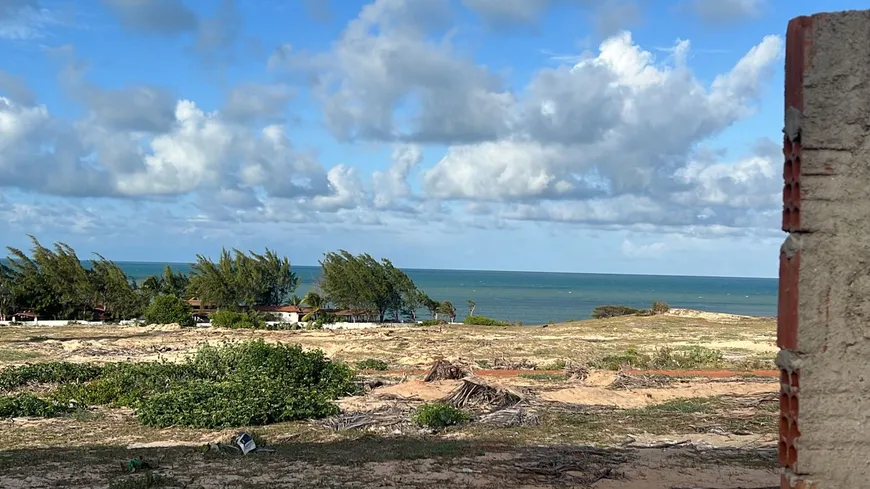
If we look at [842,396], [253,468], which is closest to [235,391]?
[253,468]

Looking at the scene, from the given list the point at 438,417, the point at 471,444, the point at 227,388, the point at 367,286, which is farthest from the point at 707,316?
the point at 471,444

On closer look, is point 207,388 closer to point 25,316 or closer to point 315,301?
point 25,316

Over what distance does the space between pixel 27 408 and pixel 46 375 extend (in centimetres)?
430

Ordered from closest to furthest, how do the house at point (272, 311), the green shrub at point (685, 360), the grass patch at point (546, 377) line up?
the grass patch at point (546, 377) → the green shrub at point (685, 360) → the house at point (272, 311)

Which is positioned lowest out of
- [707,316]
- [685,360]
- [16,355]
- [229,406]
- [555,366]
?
[16,355]

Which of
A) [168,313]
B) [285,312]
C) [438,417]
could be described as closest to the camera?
[438,417]

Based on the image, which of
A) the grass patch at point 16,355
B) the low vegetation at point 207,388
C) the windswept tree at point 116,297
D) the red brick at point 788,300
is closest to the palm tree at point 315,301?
the windswept tree at point 116,297

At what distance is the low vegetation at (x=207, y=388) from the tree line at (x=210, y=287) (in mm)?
26380

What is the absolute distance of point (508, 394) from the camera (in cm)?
1459

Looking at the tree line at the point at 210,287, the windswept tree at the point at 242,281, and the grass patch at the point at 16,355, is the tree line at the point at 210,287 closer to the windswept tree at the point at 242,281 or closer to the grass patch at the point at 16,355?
the windswept tree at the point at 242,281

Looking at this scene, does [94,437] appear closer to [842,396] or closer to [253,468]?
Answer: [253,468]

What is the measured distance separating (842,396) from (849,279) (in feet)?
2.45

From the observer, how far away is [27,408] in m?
13.4

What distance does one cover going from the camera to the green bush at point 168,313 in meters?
39.1
